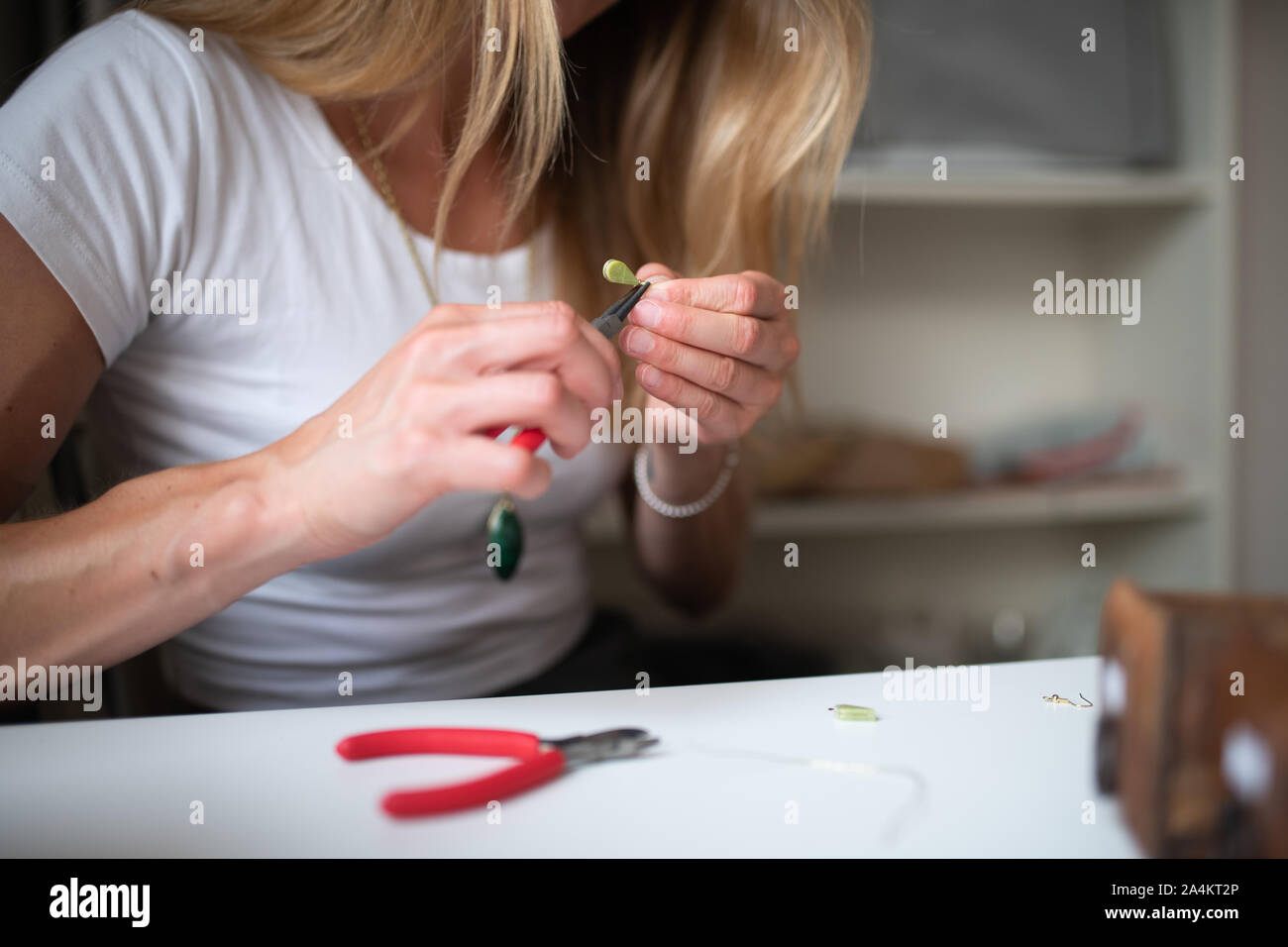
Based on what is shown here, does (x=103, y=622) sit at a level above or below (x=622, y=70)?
below

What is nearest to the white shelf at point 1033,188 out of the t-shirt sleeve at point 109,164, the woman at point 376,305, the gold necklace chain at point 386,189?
the woman at point 376,305

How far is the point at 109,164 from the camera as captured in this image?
20.6 inches

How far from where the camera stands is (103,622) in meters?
0.45

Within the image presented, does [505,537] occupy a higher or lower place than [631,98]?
lower

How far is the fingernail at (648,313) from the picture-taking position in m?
0.48

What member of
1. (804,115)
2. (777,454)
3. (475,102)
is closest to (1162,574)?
(777,454)

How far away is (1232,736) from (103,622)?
1.53ft

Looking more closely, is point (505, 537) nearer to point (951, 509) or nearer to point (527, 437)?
point (527, 437)

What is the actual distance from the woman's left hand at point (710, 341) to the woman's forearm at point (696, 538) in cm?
21

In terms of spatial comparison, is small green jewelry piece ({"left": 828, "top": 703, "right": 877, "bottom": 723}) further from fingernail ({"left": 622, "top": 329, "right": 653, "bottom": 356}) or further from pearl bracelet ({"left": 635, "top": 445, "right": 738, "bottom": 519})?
pearl bracelet ({"left": 635, "top": 445, "right": 738, "bottom": 519})

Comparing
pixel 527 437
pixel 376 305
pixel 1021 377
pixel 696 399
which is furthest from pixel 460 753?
pixel 1021 377

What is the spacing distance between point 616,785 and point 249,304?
1.36ft

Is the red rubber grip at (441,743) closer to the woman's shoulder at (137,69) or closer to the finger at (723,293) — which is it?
the finger at (723,293)
